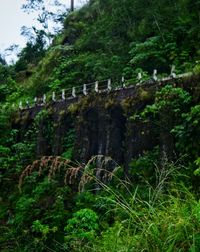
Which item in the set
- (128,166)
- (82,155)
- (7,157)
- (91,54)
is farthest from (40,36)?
(128,166)

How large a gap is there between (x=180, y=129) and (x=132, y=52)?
507 inches

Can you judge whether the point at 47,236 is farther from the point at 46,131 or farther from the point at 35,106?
the point at 35,106

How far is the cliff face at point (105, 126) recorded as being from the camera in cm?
1716

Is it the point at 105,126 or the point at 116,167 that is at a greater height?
the point at 105,126

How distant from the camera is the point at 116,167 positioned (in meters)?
5.63

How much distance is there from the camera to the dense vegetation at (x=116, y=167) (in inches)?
162

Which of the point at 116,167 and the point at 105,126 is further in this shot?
the point at 105,126

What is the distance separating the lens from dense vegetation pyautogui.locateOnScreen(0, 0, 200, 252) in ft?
13.5

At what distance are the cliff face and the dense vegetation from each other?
30 cm

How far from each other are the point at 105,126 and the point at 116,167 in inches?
592

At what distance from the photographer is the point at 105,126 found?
2067cm

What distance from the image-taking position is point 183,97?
1493cm

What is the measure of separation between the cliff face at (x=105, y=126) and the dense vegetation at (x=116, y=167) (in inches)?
11.9

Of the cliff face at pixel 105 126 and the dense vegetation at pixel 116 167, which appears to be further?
the cliff face at pixel 105 126
